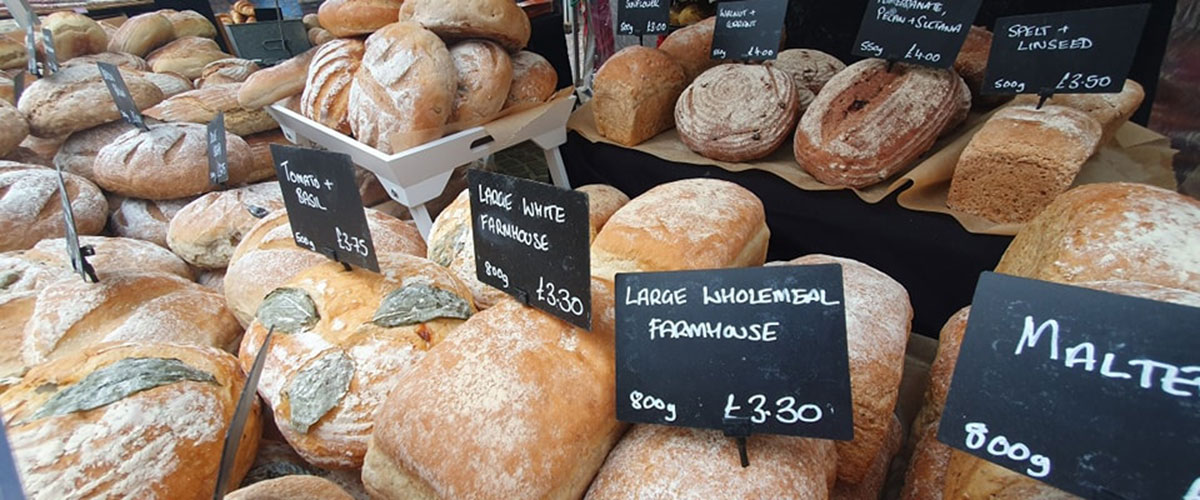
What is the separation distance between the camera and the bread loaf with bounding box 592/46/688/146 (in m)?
2.52

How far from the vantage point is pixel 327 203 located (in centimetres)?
126

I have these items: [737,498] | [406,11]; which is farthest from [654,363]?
[406,11]

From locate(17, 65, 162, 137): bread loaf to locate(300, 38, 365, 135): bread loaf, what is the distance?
773mm

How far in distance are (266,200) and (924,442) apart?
7.29 ft

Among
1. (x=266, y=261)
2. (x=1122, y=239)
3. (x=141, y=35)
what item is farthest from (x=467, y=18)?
(x=141, y=35)

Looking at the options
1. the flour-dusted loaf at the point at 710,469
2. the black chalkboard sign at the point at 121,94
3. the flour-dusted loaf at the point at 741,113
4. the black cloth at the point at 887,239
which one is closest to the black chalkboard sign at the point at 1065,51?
the black cloth at the point at 887,239

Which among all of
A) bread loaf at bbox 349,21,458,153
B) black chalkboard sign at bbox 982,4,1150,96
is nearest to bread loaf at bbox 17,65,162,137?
bread loaf at bbox 349,21,458,153

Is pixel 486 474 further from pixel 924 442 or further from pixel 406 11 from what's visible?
pixel 406 11

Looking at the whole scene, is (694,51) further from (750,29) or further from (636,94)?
(636,94)

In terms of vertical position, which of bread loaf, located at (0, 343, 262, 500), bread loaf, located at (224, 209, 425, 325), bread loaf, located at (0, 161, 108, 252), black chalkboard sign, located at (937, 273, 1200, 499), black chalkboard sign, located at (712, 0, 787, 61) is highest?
black chalkboard sign, located at (937, 273, 1200, 499)

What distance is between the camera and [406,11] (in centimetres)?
246

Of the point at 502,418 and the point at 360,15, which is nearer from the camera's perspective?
the point at 502,418

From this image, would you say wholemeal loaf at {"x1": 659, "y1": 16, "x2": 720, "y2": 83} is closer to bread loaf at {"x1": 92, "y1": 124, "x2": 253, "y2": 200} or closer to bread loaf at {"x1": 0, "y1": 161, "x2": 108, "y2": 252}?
→ bread loaf at {"x1": 92, "y1": 124, "x2": 253, "y2": 200}

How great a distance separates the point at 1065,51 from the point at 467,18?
82.1 inches
